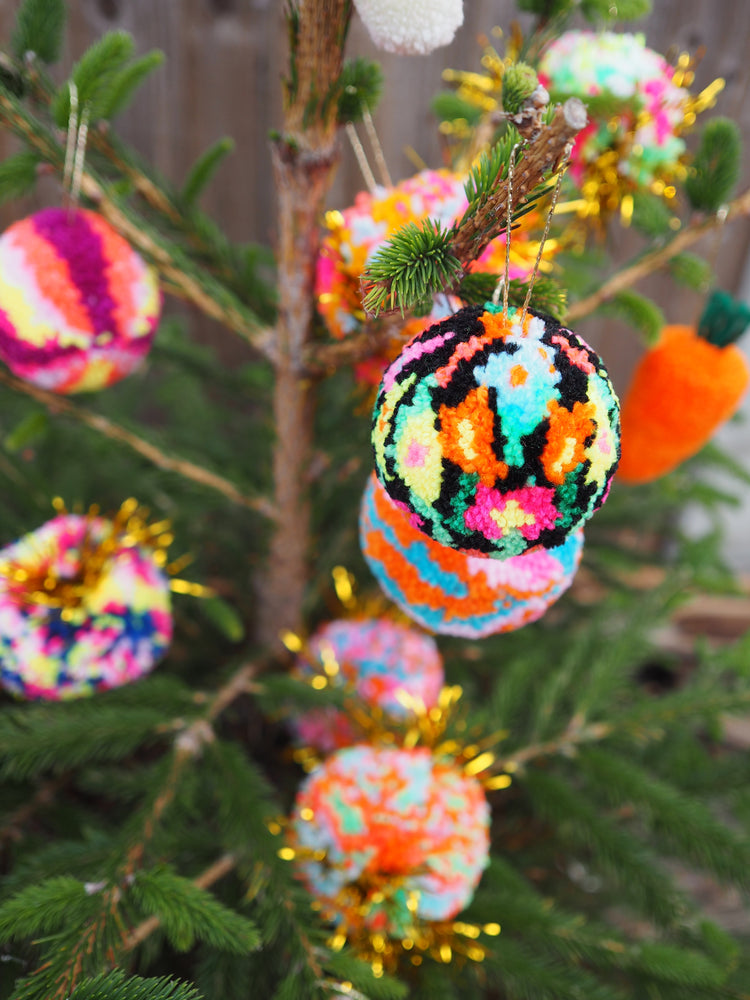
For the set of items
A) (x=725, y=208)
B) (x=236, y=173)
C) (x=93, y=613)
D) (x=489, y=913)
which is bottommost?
(x=489, y=913)

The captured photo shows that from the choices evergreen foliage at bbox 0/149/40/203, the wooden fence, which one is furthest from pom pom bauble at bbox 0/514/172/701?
the wooden fence

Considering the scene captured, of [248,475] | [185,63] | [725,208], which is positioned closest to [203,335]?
[185,63]

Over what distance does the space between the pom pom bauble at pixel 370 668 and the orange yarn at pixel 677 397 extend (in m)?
0.26

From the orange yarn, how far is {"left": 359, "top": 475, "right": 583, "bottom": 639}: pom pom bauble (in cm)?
23

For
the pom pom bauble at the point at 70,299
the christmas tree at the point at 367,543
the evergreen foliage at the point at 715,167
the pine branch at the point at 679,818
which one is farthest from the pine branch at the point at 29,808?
the evergreen foliage at the point at 715,167

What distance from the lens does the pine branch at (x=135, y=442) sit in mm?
536

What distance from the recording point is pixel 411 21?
34cm

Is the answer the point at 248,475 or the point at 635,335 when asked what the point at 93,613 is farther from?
the point at 635,335

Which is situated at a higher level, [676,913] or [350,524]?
[350,524]

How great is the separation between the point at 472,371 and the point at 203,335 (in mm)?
1058

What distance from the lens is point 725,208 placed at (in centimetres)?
51

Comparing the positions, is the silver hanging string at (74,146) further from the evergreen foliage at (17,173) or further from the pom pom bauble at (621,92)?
the pom pom bauble at (621,92)

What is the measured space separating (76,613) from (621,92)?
54 centimetres

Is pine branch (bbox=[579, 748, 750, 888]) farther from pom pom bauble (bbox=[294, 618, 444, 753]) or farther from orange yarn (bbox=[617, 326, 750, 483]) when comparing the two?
orange yarn (bbox=[617, 326, 750, 483])
